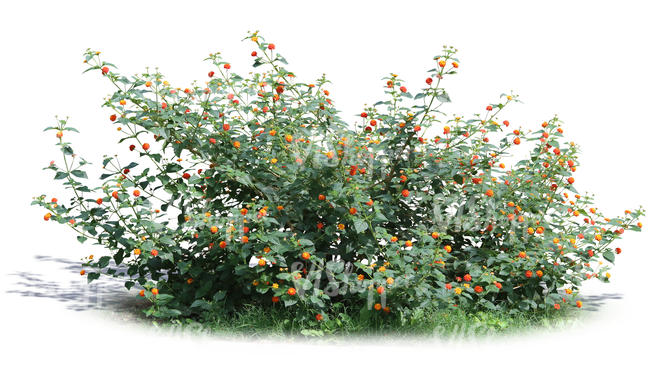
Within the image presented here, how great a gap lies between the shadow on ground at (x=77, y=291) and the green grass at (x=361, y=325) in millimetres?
728

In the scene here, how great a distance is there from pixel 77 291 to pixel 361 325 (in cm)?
302

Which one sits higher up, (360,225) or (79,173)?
(79,173)

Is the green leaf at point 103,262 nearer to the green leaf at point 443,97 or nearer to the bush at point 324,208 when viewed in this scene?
the bush at point 324,208

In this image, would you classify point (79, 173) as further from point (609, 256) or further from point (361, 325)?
point (609, 256)

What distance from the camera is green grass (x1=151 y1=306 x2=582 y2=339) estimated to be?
199 inches

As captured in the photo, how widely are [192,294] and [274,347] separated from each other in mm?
1133

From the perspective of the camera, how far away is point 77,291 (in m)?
6.40

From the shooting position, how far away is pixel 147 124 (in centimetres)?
513

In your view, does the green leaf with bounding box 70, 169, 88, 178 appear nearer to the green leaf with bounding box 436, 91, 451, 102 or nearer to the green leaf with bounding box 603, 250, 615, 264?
the green leaf with bounding box 436, 91, 451, 102

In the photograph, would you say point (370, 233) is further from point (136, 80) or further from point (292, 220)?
point (136, 80)

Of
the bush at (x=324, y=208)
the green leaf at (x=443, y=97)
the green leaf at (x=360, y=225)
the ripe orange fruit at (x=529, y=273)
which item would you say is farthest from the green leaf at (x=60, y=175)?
the ripe orange fruit at (x=529, y=273)

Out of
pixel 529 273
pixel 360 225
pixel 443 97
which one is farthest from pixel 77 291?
pixel 529 273

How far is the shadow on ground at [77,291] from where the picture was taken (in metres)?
5.95

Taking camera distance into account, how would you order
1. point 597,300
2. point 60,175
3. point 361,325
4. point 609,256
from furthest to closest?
point 597,300 → point 609,256 → point 60,175 → point 361,325
